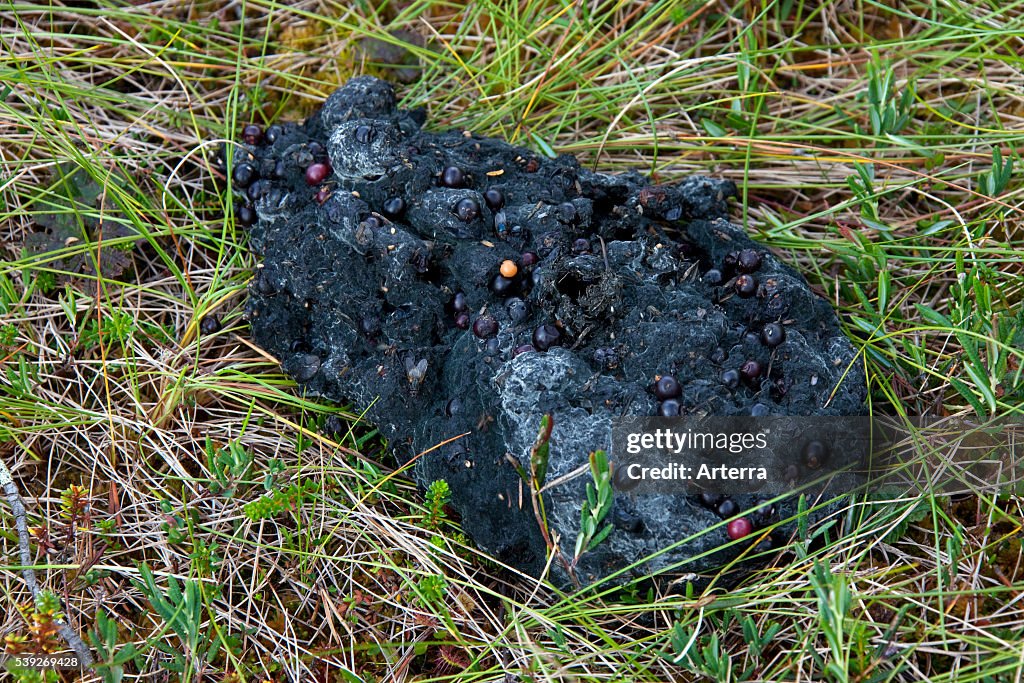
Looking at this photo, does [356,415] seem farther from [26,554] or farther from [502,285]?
[26,554]

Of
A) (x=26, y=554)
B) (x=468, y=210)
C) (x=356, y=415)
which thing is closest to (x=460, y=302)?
(x=468, y=210)

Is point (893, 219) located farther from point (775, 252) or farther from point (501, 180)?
point (501, 180)

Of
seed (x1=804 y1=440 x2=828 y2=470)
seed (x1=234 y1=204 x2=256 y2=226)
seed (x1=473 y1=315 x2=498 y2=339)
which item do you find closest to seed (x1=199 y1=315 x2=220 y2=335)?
seed (x1=234 y1=204 x2=256 y2=226)

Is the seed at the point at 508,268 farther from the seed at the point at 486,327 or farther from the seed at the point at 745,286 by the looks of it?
the seed at the point at 745,286

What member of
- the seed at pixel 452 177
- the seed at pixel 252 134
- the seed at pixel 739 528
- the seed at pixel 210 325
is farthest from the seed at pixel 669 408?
the seed at pixel 252 134

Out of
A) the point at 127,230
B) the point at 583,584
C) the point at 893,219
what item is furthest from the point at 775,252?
the point at 127,230

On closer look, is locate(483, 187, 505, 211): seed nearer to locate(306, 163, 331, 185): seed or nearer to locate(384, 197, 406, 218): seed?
locate(384, 197, 406, 218): seed

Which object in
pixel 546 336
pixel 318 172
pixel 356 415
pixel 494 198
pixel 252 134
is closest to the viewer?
pixel 546 336
